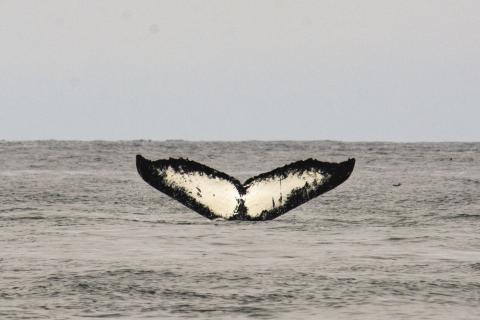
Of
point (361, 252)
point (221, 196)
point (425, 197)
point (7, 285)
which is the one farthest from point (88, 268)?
point (425, 197)

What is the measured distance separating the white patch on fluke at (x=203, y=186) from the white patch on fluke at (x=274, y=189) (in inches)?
9.5

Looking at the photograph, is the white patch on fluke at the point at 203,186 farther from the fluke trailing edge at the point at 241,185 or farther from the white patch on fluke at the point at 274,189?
the white patch on fluke at the point at 274,189

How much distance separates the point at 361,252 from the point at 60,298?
441 cm

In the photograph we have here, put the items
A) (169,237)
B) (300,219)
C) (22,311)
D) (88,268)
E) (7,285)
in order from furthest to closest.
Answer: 1. (300,219)
2. (169,237)
3. (88,268)
4. (7,285)
5. (22,311)

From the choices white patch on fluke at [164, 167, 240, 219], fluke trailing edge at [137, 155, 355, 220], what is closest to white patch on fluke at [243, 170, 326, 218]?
fluke trailing edge at [137, 155, 355, 220]

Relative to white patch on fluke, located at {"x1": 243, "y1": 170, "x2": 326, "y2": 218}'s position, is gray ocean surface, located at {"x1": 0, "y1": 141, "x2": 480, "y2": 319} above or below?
below

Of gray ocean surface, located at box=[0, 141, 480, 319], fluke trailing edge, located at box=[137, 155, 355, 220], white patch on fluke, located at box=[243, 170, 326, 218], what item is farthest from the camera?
white patch on fluke, located at box=[243, 170, 326, 218]

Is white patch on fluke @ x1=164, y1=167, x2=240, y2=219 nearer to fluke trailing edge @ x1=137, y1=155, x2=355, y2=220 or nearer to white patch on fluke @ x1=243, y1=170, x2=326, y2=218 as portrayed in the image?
fluke trailing edge @ x1=137, y1=155, x2=355, y2=220

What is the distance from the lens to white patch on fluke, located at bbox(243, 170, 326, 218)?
15.9 m

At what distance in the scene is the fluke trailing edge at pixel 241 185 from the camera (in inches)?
618

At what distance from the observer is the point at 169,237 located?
14.5 meters

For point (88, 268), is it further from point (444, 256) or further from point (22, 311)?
point (444, 256)

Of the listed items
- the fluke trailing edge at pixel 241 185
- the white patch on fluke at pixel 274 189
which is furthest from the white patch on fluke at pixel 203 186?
the white patch on fluke at pixel 274 189

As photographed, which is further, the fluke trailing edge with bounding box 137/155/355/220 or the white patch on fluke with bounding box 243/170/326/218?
the white patch on fluke with bounding box 243/170/326/218
